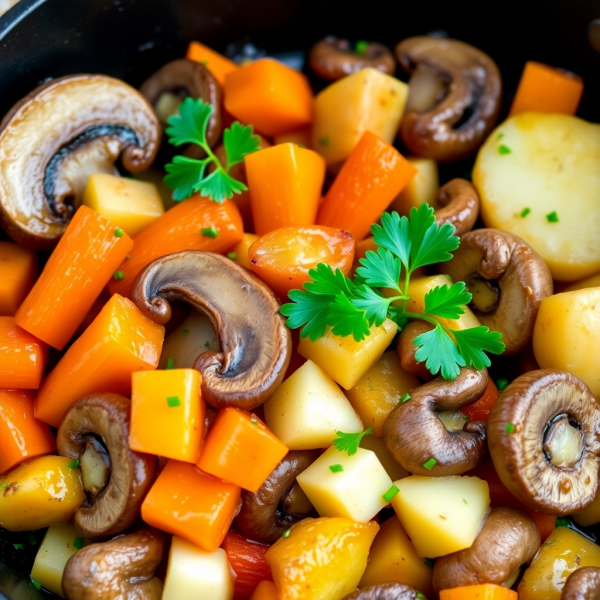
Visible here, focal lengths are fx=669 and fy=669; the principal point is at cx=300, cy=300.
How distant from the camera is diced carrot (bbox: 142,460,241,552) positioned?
7.93 feet

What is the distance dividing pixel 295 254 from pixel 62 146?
4.10 feet

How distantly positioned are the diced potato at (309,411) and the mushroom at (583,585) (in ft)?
3.03

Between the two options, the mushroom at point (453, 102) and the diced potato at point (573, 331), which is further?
the mushroom at point (453, 102)

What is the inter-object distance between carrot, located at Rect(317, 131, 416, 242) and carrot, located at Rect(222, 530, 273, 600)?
1454 millimetres

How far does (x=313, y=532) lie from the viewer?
2.46 meters

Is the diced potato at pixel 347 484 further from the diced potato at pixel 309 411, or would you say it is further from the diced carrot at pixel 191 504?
the diced carrot at pixel 191 504

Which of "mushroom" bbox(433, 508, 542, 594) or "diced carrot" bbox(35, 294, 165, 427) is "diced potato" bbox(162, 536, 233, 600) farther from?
"mushroom" bbox(433, 508, 542, 594)

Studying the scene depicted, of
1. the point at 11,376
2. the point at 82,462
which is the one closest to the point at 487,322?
the point at 82,462

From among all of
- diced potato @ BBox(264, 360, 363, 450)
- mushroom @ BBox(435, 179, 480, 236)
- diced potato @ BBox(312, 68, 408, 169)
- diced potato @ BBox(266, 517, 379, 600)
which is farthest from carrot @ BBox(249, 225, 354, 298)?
diced potato @ BBox(266, 517, 379, 600)

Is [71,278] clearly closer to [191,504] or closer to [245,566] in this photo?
[191,504]

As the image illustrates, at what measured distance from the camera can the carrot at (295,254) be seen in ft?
8.98

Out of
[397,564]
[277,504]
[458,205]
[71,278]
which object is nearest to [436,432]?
[397,564]

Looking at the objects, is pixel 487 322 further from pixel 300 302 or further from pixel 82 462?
pixel 82 462

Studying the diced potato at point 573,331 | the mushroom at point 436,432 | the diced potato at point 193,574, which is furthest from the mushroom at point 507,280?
the diced potato at point 193,574
